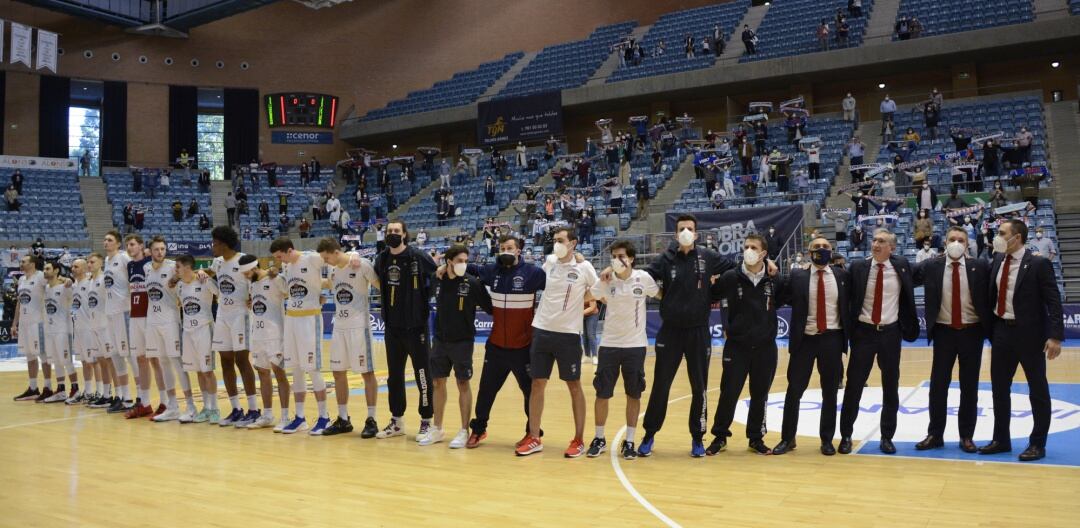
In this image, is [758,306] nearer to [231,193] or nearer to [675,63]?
[675,63]

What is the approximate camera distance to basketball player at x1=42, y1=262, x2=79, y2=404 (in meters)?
11.9

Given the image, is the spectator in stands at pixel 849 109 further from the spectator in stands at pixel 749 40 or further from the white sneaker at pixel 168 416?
the white sneaker at pixel 168 416

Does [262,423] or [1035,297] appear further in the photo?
[262,423]

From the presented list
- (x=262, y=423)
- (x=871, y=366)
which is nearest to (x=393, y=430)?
(x=262, y=423)

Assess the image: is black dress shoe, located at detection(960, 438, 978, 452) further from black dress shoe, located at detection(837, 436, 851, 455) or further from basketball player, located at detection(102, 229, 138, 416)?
basketball player, located at detection(102, 229, 138, 416)

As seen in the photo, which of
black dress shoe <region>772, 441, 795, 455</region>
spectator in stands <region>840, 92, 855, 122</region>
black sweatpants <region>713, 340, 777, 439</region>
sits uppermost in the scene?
spectator in stands <region>840, 92, 855, 122</region>

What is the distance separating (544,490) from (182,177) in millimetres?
36094

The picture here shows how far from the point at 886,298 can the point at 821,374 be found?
0.88m

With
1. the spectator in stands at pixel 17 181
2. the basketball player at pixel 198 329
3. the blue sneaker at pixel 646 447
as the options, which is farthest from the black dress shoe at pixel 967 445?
the spectator in stands at pixel 17 181

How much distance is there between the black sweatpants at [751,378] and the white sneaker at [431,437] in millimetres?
2676

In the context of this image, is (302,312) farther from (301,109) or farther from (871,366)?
(301,109)

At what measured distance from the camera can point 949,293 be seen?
291 inches

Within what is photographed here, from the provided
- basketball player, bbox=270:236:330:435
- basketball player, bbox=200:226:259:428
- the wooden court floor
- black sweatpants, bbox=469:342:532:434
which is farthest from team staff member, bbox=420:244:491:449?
basketball player, bbox=200:226:259:428

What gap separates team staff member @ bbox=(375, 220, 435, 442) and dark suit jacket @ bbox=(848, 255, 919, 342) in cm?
403
